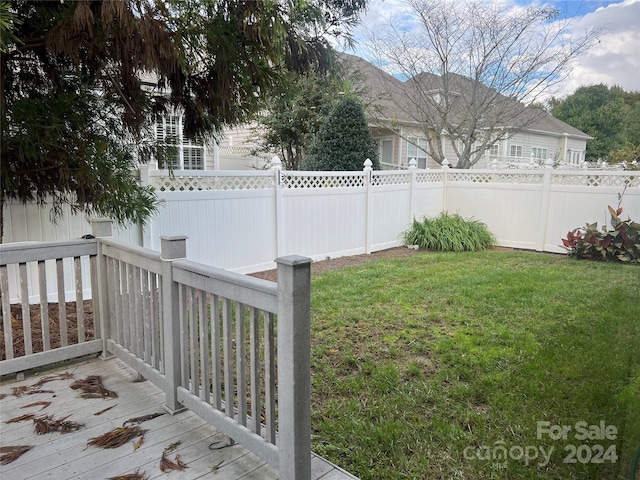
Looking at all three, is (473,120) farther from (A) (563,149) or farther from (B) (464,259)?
(B) (464,259)

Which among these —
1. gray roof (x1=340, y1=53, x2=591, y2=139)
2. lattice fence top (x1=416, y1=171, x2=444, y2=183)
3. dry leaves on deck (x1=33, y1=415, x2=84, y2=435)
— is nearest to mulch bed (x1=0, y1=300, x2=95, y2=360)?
dry leaves on deck (x1=33, y1=415, x2=84, y2=435)

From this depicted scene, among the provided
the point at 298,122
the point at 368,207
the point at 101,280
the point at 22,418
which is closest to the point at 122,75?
the point at 101,280

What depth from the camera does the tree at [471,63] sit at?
8953mm

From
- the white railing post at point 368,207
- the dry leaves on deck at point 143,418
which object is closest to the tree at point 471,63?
the white railing post at point 368,207

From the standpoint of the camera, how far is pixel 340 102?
29.1 feet

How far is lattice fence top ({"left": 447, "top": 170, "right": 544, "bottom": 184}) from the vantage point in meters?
8.09

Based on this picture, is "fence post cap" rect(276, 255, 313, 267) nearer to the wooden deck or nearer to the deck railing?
the deck railing

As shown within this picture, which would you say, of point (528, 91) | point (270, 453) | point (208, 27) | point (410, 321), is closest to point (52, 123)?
point (208, 27)

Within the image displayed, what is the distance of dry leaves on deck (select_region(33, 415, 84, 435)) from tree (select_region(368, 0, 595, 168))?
9216 mm

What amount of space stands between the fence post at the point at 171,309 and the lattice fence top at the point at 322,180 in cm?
412

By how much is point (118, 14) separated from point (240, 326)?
1678 mm

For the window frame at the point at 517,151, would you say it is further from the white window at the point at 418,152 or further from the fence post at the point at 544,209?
the fence post at the point at 544,209

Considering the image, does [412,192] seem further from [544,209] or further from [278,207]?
[278,207]

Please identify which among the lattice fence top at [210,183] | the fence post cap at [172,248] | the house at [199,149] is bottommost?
the fence post cap at [172,248]
